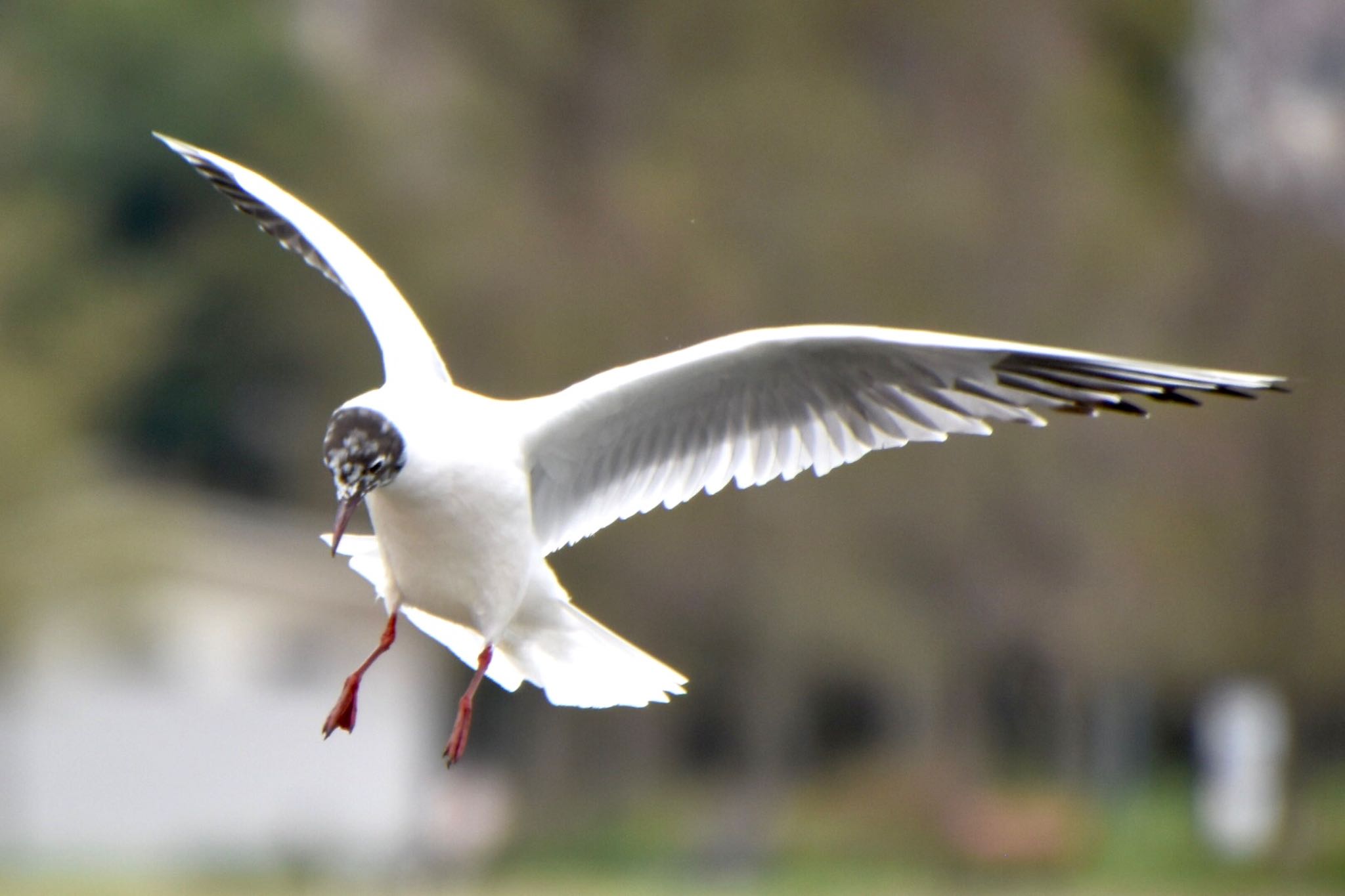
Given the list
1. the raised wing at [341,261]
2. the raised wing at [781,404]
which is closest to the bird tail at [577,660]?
the raised wing at [781,404]

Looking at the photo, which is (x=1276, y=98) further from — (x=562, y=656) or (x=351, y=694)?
(x=351, y=694)

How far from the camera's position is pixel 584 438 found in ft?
20.2

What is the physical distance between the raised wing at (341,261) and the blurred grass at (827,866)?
1155cm

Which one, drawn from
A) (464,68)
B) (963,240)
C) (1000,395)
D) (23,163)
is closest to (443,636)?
(1000,395)

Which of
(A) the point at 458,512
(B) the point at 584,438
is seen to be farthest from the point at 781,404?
(A) the point at 458,512

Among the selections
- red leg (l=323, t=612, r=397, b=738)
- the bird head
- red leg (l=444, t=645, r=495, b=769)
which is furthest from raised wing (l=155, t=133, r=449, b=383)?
red leg (l=444, t=645, r=495, b=769)

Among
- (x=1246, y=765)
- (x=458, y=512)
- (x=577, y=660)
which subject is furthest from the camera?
(x=1246, y=765)

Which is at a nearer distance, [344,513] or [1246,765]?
[344,513]

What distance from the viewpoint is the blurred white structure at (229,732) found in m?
25.3

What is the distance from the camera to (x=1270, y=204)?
23.9 m

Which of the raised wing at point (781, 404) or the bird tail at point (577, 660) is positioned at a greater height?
the raised wing at point (781, 404)

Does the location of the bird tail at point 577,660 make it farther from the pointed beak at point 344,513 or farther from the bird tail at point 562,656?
the pointed beak at point 344,513

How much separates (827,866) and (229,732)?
701cm

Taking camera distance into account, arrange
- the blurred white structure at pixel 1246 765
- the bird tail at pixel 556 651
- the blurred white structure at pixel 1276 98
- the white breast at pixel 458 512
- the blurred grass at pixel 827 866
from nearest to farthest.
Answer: the white breast at pixel 458 512 → the bird tail at pixel 556 651 → the blurred grass at pixel 827 866 → the blurred white structure at pixel 1276 98 → the blurred white structure at pixel 1246 765
